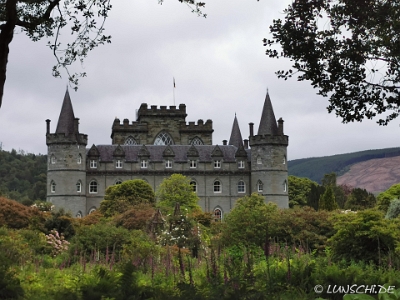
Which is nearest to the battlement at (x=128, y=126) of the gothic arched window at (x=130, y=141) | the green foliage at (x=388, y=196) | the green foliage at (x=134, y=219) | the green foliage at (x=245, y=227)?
the gothic arched window at (x=130, y=141)

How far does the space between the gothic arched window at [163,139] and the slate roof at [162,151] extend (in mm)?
6429

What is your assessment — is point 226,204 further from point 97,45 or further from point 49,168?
point 97,45

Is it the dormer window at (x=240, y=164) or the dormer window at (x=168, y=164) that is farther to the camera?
the dormer window at (x=240, y=164)

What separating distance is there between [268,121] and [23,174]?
56720mm

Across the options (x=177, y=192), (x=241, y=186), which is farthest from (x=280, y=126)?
(x=177, y=192)

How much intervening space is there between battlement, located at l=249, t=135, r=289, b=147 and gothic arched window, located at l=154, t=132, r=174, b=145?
505 inches

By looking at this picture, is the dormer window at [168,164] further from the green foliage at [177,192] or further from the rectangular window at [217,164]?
the green foliage at [177,192]

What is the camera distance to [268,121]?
63.4 m

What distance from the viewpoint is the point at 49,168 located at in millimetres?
60781

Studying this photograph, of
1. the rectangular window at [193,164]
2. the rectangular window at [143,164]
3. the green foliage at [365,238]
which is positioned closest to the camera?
the green foliage at [365,238]

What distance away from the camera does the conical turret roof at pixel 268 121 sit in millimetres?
62906

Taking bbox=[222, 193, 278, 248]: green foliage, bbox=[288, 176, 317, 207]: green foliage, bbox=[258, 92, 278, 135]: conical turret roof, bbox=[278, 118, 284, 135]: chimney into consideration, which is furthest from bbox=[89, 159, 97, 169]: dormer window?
bbox=[222, 193, 278, 248]: green foliage

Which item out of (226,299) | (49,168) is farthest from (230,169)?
(226,299)

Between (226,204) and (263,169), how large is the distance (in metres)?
5.04
